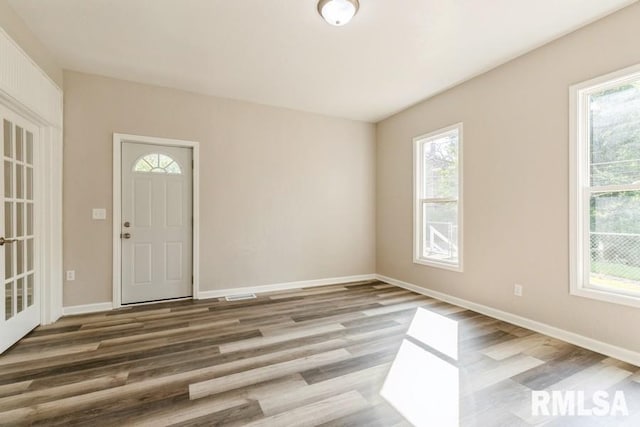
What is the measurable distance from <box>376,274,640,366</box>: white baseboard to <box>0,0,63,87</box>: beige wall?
514 cm

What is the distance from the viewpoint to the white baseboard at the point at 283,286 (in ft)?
13.5

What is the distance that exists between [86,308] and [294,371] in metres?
2.86

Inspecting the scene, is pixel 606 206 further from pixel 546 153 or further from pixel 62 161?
pixel 62 161

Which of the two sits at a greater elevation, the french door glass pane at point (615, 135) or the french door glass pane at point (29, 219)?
the french door glass pane at point (615, 135)

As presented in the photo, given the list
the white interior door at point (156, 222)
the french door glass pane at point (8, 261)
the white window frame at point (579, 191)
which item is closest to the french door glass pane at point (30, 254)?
the french door glass pane at point (8, 261)

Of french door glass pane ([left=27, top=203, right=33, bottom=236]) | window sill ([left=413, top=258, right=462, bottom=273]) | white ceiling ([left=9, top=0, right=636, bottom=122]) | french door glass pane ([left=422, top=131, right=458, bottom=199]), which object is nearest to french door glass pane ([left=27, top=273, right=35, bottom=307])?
french door glass pane ([left=27, top=203, right=33, bottom=236])

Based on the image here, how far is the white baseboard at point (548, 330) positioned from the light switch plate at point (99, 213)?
435 centimetres

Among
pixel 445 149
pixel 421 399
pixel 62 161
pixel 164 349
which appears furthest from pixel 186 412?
pixel 445 149

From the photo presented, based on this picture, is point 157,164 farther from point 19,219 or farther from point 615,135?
point 615,135

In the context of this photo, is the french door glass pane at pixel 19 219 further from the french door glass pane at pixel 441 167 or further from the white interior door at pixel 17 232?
the french door glass pane at pixel 441 167

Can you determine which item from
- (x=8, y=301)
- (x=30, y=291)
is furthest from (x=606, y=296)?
(x=30, y=291)

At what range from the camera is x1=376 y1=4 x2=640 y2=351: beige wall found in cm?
248

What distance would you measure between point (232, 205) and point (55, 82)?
7.62ft

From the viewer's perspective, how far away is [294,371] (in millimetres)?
2191
